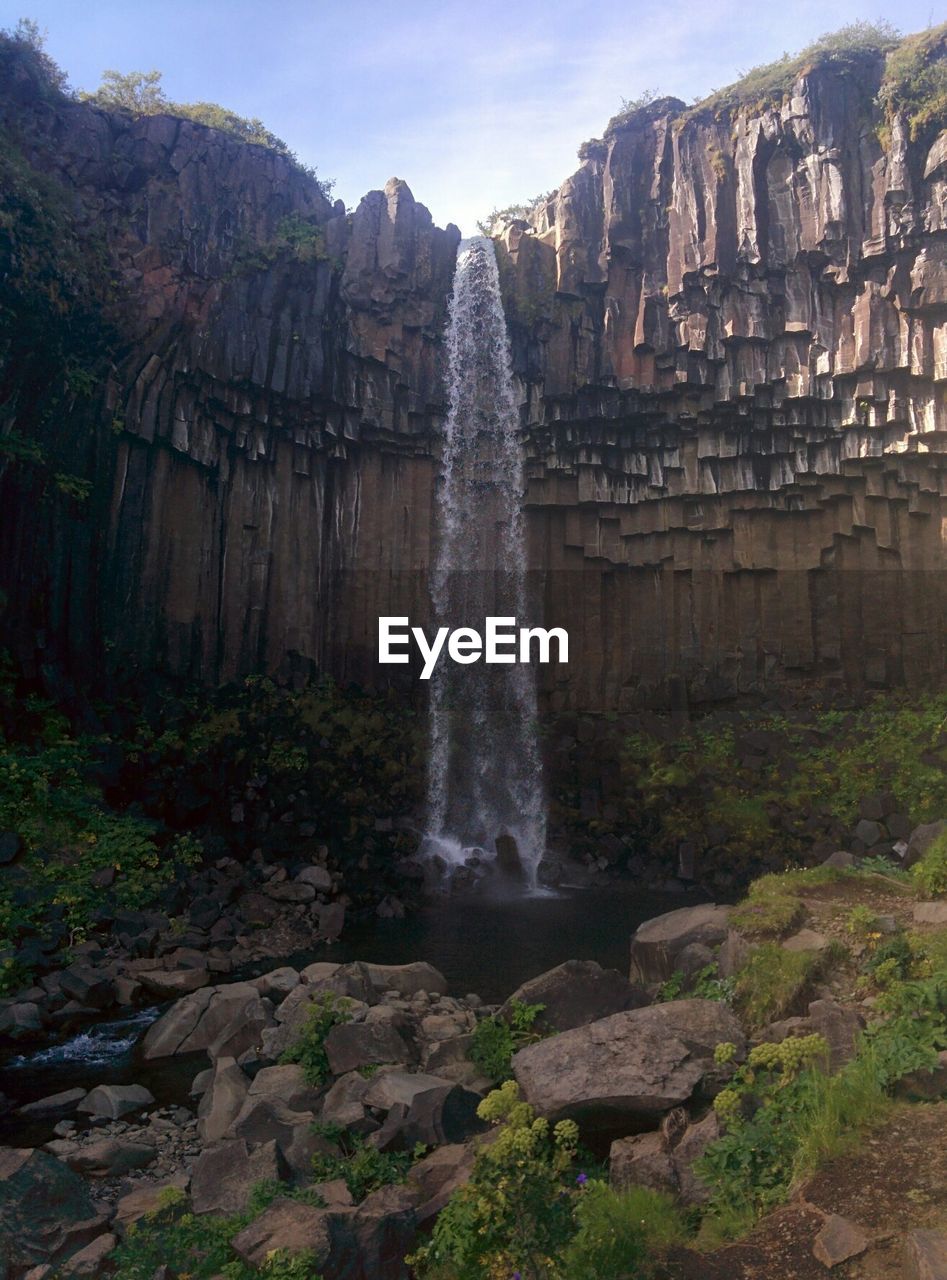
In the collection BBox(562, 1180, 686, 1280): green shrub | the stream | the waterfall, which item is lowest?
the stream

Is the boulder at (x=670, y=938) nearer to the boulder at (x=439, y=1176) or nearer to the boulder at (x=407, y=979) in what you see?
the boulder at (x=407, y=979)

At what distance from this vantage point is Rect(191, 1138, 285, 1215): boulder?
6066 millimetres

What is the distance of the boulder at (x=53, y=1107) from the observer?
8375 millimetres

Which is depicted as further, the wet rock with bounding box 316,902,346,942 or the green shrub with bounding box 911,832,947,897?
the wet rock with bounding box 316,902,346,942

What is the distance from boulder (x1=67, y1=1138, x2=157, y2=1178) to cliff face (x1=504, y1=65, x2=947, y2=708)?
1850cm

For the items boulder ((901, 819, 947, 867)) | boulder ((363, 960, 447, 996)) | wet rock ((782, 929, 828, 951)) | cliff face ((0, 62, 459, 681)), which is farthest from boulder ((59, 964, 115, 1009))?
boulder ((901, 819, 947, 867))

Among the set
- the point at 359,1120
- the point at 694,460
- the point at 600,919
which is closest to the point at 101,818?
the point at 600,919

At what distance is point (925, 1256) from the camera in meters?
3.97

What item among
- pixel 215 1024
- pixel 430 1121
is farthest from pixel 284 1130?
pixel 215 1024

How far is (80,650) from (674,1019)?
1580 centimetres

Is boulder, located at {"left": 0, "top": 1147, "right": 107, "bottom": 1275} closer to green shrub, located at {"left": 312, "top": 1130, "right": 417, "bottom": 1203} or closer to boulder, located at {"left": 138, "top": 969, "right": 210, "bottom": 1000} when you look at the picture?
green shrub, located at {"left": 312, "top": 1130, "right": 417, "bottom": 1203}

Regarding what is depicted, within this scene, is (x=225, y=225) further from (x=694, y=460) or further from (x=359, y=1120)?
(x=359, y=1120)

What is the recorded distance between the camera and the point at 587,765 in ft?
72.7

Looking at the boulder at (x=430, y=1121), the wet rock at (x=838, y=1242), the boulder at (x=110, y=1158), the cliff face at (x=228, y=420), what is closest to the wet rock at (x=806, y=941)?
the boulder at (x=430, y=1121)
